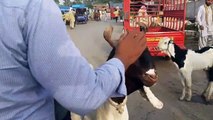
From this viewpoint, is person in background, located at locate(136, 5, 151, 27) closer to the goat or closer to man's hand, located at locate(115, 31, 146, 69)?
the goat

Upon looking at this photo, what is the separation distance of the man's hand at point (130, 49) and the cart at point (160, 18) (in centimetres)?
726

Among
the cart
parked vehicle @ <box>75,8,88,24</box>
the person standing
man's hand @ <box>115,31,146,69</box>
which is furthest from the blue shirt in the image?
parked vehicle @ <box>75,8,88,24</box>

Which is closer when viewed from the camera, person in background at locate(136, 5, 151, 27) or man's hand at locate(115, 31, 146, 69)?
man's hand at locate(115, 31, 146, 69)

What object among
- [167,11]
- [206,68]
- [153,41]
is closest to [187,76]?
[206,68]

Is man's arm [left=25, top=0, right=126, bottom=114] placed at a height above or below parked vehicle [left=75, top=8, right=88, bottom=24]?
above

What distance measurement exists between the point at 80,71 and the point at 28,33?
20cm

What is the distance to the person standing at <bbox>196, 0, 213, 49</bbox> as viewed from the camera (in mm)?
8695

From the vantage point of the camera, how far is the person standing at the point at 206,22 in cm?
870

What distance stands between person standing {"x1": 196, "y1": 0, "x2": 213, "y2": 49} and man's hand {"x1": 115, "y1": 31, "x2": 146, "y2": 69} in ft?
25.4

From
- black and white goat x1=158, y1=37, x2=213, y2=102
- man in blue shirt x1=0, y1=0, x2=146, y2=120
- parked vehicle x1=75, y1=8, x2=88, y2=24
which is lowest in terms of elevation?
parked vehicle x1=75, y1=8, x2=88, y2=24

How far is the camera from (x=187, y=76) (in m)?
6.16

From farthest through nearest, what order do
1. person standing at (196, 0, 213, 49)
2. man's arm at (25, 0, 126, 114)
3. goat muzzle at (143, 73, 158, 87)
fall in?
person standing at (196, 0, 213, 49) → goat muzzle at (143, 73, 158, 87) → man's arm at (25, 0, 126, 114)

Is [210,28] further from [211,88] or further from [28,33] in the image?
[28,33]

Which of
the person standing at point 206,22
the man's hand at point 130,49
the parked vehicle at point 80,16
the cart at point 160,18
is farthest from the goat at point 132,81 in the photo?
the parked vehicle at point 80,16
